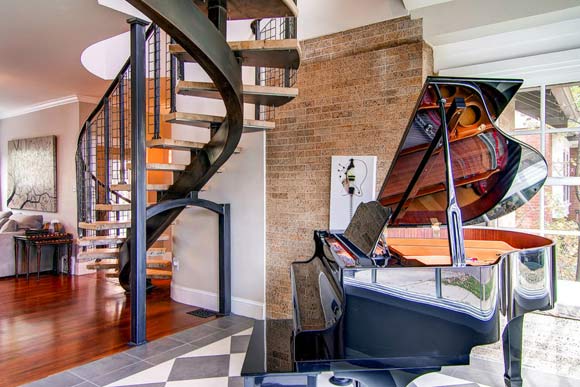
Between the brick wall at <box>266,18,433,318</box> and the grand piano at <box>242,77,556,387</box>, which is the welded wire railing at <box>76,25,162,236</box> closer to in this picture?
the brick wall at <box>266,18,433,318</box>

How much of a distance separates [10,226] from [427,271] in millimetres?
6692

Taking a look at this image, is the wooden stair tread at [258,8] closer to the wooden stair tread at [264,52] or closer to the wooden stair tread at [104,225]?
the wooden stair tread at [264,52]

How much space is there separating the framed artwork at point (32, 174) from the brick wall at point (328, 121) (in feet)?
15.4

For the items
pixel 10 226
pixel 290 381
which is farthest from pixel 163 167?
pixel 10 226

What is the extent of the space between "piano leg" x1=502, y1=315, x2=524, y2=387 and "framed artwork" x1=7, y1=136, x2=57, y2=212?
6.80 meters

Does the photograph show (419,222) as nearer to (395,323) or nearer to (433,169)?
(433,169)

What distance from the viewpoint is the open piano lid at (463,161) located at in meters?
2.13

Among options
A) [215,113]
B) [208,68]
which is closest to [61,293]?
[215,113]

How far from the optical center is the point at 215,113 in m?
4.27

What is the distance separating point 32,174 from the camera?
713cm

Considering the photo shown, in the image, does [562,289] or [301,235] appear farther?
[301,235]

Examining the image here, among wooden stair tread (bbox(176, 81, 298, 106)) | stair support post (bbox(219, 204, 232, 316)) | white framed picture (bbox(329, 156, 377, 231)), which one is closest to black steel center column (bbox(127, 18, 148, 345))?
wooden stair tread (bbox(176, 81, 298, 106))

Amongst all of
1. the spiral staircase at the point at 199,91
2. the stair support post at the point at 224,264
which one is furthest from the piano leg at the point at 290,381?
the stair support post at the point at 224,264

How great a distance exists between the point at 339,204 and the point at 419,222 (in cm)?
79
